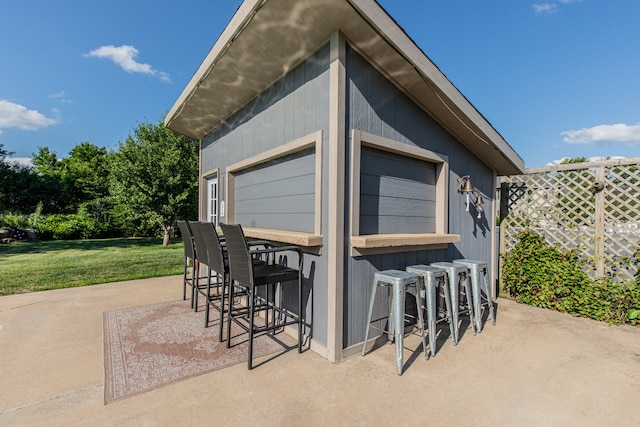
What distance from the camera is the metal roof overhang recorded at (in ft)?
A: 7.19

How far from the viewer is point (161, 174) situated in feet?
35.8

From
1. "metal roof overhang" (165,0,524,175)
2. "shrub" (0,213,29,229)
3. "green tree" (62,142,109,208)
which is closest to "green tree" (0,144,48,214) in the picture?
"shrub" (0,213,29,229)

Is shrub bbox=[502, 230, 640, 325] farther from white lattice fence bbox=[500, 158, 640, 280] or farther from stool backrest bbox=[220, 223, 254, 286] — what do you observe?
stool backrest bbox=[220, 223, 254, 286]

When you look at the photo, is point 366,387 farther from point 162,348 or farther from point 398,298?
point 162,348

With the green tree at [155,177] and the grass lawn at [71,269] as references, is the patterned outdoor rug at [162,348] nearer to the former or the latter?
the grass lawn at [71,269]

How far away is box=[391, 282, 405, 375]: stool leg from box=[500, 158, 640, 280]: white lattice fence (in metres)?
3.29

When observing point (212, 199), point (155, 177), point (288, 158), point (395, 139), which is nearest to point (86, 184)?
point (155, 177)

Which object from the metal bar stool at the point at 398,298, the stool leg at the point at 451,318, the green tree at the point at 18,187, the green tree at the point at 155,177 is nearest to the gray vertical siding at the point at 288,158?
the metal bar stool at the point at 398,298

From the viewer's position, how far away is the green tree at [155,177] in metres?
10.8

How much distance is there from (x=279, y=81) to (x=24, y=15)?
5032 millimetres

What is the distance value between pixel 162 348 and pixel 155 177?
1002 centimetres

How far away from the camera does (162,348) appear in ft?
8.54

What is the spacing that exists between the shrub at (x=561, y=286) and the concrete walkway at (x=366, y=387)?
555 millimetres

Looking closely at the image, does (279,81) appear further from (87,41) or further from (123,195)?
(123,195)
